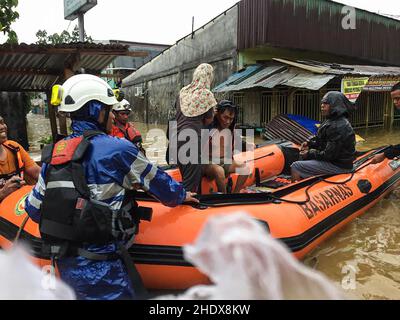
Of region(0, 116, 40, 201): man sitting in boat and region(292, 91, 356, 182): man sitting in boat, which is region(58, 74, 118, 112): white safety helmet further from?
region(292, 91, 356, 182): man sitting in boat

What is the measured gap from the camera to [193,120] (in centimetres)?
315

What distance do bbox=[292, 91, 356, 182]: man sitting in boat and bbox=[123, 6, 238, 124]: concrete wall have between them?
26.1ft

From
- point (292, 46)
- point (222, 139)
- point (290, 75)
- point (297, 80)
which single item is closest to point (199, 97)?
point (222, 139)

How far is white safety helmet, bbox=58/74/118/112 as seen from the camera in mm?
1833

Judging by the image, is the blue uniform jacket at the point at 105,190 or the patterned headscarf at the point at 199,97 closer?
the blue uniform jacket at the point at 105,190

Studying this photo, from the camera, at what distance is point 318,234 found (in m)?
3.04

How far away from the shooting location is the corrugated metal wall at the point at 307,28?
422 inches

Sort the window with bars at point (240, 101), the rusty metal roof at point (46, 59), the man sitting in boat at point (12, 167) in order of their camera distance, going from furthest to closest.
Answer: the window with bars at point (240, 101) → the rusty metal roof at point (46, 59) → the man sitting in boat at point (12, 167)

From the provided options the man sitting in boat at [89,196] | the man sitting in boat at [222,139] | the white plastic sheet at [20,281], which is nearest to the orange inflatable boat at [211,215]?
the man sitting in boat at [89,196]

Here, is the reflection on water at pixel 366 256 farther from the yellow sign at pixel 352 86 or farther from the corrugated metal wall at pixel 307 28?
the corrugated metal wall at pixel 307 28

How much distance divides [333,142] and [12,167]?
333cm

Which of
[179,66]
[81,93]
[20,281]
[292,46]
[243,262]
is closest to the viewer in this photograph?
[243,262]

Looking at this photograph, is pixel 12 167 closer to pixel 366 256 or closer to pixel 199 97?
pixel 199 97

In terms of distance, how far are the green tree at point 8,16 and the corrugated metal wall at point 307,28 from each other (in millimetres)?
6949
